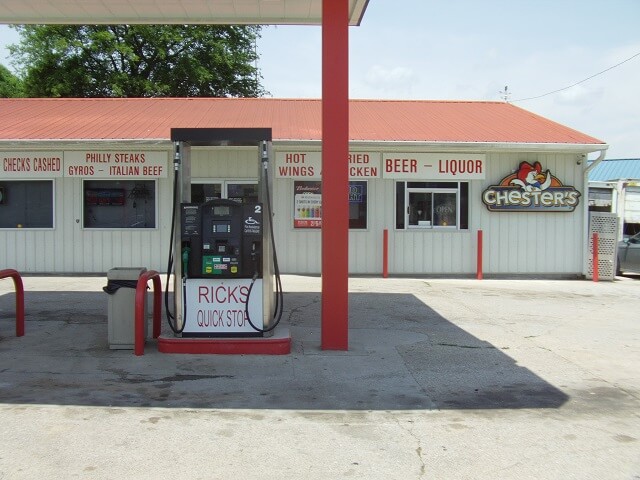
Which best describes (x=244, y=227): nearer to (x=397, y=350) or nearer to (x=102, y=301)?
(x=397, y=350)

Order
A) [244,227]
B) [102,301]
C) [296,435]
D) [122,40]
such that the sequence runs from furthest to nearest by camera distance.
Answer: [122,40]
[102,301]
[244,227]
[296,435]

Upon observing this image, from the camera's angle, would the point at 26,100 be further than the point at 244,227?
Yes

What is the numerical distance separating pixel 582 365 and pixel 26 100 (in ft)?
58.6

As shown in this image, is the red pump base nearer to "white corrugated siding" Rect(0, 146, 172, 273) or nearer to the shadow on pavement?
the shadow on pavement

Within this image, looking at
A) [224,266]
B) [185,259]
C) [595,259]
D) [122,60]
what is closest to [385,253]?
[595,259]

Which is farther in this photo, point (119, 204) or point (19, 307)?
point (119, 204)

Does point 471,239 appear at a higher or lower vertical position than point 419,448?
higher

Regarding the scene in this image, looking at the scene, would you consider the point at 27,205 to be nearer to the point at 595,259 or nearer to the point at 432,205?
the point at 432,205

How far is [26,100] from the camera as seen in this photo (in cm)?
2002

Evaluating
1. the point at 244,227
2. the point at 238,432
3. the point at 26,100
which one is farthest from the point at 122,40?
the point at 238,432

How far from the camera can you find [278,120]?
1759 centimetres

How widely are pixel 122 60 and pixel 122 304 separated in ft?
107

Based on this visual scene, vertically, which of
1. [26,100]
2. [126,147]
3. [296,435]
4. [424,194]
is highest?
[26,100]

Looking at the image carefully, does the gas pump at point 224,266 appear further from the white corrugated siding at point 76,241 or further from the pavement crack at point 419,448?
the white corrugated siding at point 76,241
